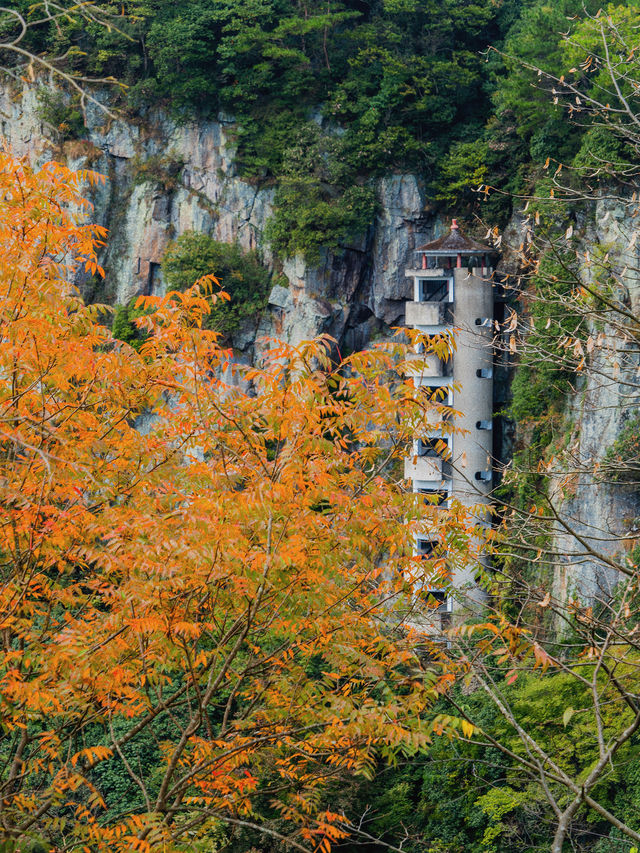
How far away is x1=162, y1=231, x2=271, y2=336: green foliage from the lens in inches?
971

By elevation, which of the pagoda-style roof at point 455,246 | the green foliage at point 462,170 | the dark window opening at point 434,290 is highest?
the green foliage at point 462,170

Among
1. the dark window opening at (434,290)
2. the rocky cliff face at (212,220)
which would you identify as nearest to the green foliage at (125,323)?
the rocky cliff face at (212,220)

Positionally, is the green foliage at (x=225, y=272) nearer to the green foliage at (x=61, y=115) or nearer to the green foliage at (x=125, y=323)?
the green foliage at (x=125, y=323)

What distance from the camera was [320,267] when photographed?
2434cm

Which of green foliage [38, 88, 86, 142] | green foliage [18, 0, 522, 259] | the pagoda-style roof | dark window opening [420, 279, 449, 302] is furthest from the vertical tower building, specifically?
green foliage [38, 88, 86, 142]

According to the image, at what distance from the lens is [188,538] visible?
499cm

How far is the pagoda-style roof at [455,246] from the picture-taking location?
2186 centimetres

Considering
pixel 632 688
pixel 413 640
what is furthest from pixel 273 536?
pixel 632 688

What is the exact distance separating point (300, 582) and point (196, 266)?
2018 cm

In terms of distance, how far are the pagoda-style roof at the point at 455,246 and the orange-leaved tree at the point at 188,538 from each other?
16230mm

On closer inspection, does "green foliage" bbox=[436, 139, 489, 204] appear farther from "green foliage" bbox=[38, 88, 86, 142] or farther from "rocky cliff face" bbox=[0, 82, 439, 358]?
"green foliage" bbox=[38, 88, 86, 142]

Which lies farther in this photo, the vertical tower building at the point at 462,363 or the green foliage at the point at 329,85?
the green foliage at the point at 329,85

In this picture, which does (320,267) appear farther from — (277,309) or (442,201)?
(442,201)

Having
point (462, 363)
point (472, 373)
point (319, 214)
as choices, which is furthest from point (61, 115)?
point (472, 373)
